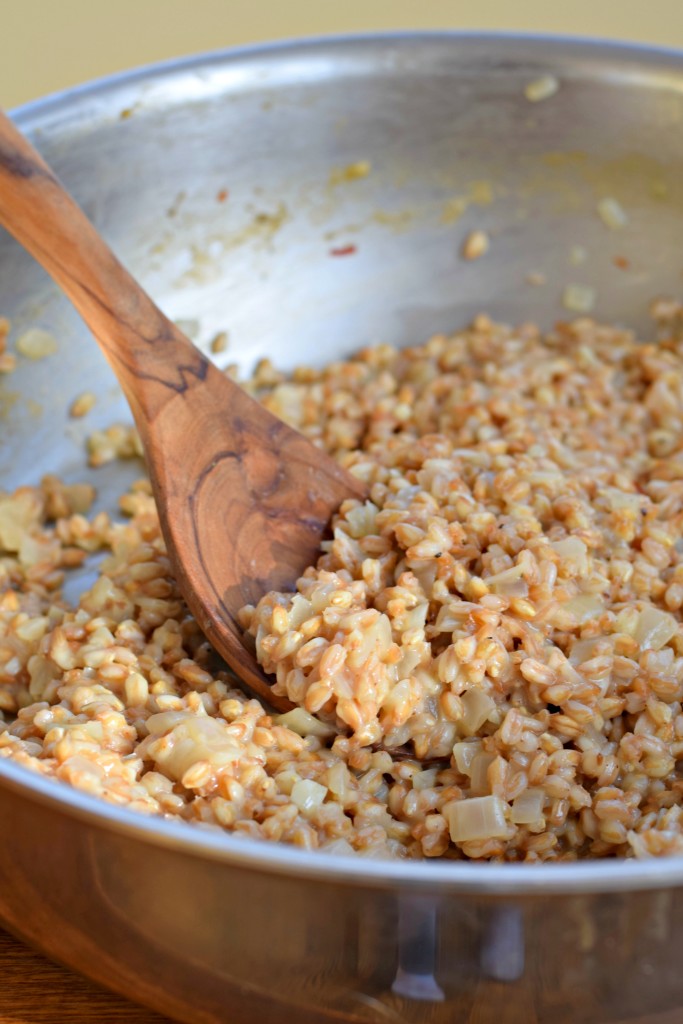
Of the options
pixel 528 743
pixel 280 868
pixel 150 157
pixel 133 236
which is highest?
pixel 150 157

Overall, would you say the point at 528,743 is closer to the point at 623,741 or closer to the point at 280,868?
the point at 623,741

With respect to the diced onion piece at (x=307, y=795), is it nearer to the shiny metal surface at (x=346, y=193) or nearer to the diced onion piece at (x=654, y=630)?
the diced onion piece at (x=654, y=630)

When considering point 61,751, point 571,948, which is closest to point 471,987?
point 571,948

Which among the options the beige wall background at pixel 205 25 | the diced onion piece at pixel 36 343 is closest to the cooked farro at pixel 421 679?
the diced onion piece at pixel 36 343

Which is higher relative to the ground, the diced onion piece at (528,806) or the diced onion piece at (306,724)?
the diced onion piece at (306,724)

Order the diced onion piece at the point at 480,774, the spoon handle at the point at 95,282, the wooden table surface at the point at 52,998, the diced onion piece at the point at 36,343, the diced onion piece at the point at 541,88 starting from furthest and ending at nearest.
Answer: the diced onion piece at the point at 541,88, the diced onion piece at the point at 36,343, the spoon handle at the point at 95,282, the diced onion piece at the point at 480,774, the wooden table surface at the point at 52,998

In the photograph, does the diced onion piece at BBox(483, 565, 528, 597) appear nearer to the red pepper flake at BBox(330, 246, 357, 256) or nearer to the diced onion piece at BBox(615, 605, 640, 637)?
the diced onion piece at BBox(615, 605, 640, 637)
